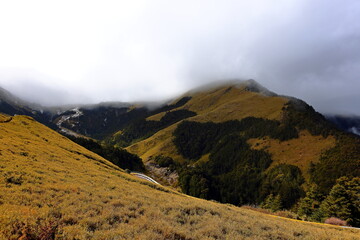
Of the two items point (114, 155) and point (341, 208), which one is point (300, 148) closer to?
point (341, 208)

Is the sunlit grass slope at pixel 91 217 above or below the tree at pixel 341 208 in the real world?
→ above

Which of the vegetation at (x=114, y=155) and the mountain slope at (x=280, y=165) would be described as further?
the vegetation at (x=114, y=155)

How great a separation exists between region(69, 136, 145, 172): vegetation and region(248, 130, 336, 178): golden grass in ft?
359

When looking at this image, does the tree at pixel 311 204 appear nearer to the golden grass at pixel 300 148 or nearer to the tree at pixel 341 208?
the tree at pixel 341 208

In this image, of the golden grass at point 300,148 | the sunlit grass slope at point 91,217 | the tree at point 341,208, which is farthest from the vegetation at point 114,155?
the sunlit grass slope at point 91,217

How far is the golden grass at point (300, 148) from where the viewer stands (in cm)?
13698

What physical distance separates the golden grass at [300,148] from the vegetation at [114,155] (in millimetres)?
109358

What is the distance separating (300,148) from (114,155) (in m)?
145

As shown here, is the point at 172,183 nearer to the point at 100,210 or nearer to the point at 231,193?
the point at 231,193

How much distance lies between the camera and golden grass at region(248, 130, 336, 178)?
5393 inches

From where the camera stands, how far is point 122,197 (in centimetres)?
1488

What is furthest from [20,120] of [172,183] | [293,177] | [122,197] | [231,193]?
[293,177]

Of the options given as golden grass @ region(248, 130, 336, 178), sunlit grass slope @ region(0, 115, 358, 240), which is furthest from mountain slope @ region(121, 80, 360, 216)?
sunlit grass slope @ region(0, 115, 358, 240)

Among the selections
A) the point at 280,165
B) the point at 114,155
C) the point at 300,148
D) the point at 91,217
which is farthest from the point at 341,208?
the point at 114,155
